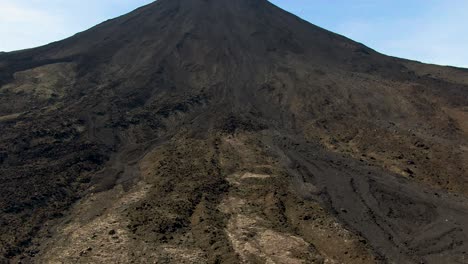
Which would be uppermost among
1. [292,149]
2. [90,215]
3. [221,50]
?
[221,50]

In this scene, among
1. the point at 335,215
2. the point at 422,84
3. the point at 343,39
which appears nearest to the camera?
the point at 335,215

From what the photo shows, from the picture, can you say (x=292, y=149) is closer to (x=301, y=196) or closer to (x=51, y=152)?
(x=301, y=196)

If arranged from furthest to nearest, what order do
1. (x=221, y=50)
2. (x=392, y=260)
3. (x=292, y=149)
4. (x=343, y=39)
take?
(x=343, y=39) → (x=221, y=50) → (x=292, y=149) → (x=392, y=260)

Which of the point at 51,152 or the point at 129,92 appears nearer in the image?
the point at 51,152

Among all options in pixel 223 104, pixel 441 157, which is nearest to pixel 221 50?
pixel 223 104

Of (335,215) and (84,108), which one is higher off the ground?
(84,108)

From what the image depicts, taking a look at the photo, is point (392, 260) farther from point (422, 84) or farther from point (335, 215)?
point (422, 84)
